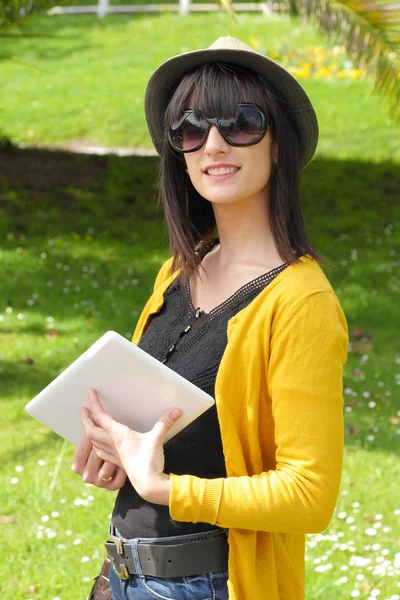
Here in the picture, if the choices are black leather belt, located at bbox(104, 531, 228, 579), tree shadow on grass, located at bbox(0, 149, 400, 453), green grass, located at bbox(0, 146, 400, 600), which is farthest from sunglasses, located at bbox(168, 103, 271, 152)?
tree shadow on grass, located at bbox(0, 149, 400, 453)

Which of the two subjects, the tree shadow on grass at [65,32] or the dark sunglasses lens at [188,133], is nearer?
the dark sunglasses lens at [188,133]

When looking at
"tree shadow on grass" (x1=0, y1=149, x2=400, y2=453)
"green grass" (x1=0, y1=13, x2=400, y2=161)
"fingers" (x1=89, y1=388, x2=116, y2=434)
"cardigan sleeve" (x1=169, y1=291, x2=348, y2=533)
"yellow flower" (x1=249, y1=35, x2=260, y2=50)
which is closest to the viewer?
"cardigan sleeve" (x1=169, y1=291, x2=348, y2=533)

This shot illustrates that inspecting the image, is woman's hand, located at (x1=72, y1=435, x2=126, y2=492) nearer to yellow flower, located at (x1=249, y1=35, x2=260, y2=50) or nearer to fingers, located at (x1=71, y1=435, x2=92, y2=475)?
fingers, located at (x1=71, y1=435, x2=92, y2=475)

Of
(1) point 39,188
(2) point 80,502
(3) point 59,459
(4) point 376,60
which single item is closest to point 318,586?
(2) point 80,502

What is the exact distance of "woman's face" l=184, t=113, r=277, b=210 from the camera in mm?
1853

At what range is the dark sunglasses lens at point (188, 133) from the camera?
187 centimetres

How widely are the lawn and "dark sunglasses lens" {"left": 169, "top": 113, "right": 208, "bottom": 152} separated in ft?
5.95

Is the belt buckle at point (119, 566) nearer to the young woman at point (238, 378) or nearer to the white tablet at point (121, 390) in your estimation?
the young woman at point (238, 378)

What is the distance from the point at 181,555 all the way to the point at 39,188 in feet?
28.2

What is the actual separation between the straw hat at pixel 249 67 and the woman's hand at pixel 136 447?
0.70 meters

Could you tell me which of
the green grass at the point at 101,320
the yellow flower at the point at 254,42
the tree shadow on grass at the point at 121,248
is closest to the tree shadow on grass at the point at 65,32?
the yellow flower at the point at 254,42

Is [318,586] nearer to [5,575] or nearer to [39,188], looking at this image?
[5,575]

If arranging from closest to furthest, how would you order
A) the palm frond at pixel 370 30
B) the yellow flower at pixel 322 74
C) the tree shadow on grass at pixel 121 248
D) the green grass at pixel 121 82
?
the tree shadow on grass at pixel 121 248, the palm frond at pixel 370 30, the green grass at pixel 121 82, the yellow flower at pixel 322 74

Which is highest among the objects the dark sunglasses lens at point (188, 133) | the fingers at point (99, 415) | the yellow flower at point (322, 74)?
the dark sunglasses lens at point (188, 133)
